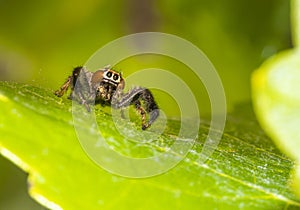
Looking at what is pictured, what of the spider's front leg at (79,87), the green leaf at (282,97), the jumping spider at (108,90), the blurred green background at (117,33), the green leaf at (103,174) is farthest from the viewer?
the blurred green background at (117,33)

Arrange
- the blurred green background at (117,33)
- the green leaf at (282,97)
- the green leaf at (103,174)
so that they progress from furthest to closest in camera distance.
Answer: the blurred green background at (117,33) → the green leaf at (103,174) → the green leaf at (282,97)

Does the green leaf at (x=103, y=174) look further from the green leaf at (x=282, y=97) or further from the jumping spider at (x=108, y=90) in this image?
the green leaf at (x=282, y=97)

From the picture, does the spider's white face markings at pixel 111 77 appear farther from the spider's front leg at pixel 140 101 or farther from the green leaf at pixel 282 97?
the green leaf at pixel 282 97

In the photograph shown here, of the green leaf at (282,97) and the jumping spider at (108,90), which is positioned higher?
the green leaf at (282,97)

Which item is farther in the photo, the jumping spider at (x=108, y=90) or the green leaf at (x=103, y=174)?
the jumping spider at (x=108, y=90)

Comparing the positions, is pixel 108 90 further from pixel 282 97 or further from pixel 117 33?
pixel 117 33

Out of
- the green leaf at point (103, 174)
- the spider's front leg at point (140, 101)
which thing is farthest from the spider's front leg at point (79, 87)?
the green leaf at point (103, 174)

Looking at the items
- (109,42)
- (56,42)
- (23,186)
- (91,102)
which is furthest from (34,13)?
(91,102)
